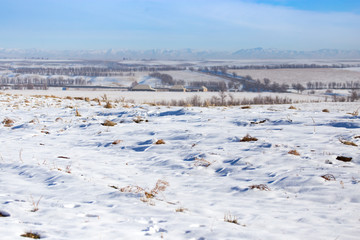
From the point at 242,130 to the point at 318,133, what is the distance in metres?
2.12

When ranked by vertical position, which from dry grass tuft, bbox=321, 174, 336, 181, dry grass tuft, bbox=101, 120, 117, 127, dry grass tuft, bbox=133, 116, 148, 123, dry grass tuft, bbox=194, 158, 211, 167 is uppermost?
dry grass tuft, bbox=133, 116, 148, 123

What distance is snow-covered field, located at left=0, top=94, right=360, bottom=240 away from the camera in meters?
4.05

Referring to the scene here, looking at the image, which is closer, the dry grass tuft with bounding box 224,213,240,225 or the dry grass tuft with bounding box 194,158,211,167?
the dry grass tuft with bounding box 224,213,240,225

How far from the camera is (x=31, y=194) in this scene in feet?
16.5

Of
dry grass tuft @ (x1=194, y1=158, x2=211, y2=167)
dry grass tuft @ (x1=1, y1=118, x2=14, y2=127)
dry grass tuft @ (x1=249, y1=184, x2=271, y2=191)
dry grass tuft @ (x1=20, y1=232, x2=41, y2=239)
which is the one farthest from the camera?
dry grass tuft @ (x1=1, y1=118, x2=14, y2=127)

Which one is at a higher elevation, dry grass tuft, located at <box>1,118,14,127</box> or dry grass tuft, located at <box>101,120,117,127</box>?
dry grass tuft, located at <box>101,120,117,127</box>

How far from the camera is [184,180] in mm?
6098

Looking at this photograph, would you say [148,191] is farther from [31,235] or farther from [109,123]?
[109,123]

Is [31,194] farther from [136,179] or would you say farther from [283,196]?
[283,196]

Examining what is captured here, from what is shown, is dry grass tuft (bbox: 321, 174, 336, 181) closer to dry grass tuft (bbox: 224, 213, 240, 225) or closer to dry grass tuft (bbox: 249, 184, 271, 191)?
dry grass tuft (bbox: 249, 184, 271, 191)

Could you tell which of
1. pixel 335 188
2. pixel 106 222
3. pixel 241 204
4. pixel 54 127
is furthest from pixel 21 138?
pixel 335 188

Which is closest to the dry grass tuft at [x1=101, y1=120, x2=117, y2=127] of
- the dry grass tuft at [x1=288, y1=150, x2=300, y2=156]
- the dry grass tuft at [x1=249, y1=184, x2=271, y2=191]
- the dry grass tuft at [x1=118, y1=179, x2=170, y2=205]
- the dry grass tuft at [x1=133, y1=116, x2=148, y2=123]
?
the dry grass tuft at [x1=133, y1=116, x2=148, y2=123]

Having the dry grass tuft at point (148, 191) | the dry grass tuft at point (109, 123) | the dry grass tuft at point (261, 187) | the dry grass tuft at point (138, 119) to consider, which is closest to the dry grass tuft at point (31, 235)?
the dry grass tuft at point (148, 191)

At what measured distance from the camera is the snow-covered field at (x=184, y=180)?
4055 mm
